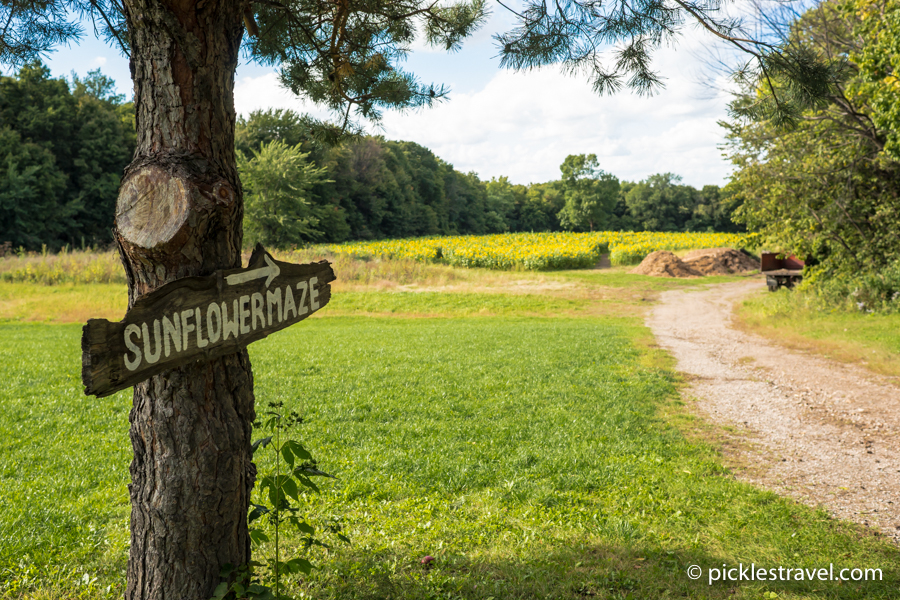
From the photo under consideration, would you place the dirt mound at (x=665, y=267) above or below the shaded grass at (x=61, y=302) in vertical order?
above

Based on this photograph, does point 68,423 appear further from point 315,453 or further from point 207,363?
point 207,363

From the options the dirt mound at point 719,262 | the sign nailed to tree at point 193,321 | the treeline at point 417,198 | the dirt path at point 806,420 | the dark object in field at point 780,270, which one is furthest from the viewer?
the treeline at point 417,198

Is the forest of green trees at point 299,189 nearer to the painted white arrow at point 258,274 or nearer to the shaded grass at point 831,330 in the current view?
the painted white arrow at point 258,274

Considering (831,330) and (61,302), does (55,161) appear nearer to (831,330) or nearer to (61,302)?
(61,302)

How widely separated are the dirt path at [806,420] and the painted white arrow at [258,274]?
4.21 meters

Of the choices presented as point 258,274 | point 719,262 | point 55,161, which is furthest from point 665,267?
point 55,161

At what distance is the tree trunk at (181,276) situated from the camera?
6.66 feet

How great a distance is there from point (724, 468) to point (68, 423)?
250 inches

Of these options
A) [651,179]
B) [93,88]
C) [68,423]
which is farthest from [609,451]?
[651,179]

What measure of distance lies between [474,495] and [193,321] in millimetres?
2773

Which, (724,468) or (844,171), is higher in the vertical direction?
(844,171)

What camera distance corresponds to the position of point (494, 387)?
758 cm

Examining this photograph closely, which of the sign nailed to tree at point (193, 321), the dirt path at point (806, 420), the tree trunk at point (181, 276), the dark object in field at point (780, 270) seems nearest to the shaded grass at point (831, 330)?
the dirt path at point (806, 420)

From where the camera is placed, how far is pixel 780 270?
735 inches
